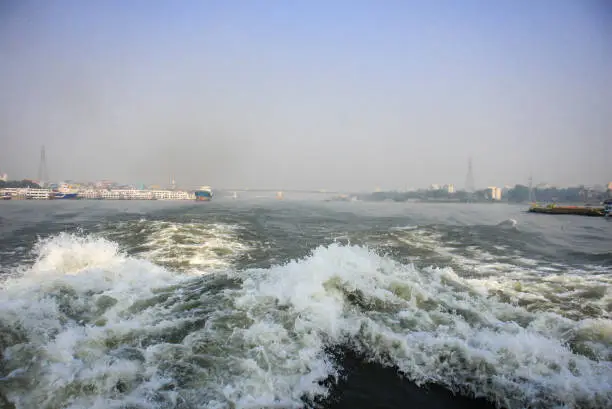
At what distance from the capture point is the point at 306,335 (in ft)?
14.5

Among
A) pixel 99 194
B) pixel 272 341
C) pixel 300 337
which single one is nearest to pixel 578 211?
pixel 300 337

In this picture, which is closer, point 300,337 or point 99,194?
point 300,337

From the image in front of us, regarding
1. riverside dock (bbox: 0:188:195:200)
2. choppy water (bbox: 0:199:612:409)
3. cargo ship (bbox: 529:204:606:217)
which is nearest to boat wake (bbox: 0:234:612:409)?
choppy water (bbox: 0:199:612:409)

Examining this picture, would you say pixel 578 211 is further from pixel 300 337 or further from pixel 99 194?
pixel 99 194

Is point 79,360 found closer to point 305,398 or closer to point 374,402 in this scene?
point 305,398

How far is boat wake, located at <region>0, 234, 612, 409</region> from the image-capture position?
329cm

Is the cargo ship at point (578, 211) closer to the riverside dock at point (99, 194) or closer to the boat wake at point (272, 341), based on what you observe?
the boat wake at point (272, 341)

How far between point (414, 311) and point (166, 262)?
6985 mm

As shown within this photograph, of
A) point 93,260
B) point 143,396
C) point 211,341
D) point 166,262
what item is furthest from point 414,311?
point 93,260

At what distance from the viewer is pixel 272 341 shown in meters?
4.22

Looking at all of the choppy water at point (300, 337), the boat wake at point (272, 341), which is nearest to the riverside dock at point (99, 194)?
the choppy water at point (300, 337)

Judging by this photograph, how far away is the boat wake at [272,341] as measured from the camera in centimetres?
329

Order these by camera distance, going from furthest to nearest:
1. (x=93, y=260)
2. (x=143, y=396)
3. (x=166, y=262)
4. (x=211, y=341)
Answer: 1. (x=166, y=262)
2. (x=93, y=260)
3. (x=211, y=341)
4. (x=143, y=396)

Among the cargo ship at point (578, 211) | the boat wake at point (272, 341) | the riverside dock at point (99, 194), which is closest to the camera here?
the boat wake at point (272, 341)
